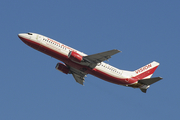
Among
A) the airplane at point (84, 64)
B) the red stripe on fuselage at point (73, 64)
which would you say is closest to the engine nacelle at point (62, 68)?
the airplane at point (84, 64)

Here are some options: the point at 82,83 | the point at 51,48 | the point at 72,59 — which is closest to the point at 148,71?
the point at 82,83

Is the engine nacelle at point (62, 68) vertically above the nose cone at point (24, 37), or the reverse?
the nose cone at point (24, 37)

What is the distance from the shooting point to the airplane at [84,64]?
195 feet

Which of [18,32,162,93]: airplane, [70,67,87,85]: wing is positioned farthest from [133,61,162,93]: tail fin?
[70,67,87,85]: wing

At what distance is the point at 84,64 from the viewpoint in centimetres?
6109

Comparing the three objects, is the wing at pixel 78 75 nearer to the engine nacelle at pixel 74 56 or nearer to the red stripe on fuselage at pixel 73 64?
the red stripe on fuselage at pixel 73 64

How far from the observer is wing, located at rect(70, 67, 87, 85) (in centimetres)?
6675

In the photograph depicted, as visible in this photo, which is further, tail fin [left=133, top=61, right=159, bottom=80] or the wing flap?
tail fin [left=133, top=61, right=159, bottom=80]

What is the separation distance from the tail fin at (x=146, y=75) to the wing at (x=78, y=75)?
12.7m

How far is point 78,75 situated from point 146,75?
17115 millimetres

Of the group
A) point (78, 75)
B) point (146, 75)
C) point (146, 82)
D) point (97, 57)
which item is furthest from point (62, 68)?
point (146, 75)

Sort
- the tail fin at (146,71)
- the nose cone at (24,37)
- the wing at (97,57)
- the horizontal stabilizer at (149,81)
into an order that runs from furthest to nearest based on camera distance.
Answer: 1. the tail fin at (146,71)
2. the horizontal stabilizer at (149,81)
3. the nose cone at (24,37)
4. the wing at (97,57)

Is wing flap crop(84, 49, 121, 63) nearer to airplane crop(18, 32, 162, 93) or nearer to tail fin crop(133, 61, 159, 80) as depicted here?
airplane crop(18, 32, 162, 93)

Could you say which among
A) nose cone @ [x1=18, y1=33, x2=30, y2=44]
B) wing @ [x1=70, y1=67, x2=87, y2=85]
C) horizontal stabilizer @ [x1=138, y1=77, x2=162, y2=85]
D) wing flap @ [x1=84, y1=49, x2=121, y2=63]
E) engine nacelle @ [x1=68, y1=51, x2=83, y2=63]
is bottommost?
wing @ [x1=70, y1=67, x2=87, y2=85]
